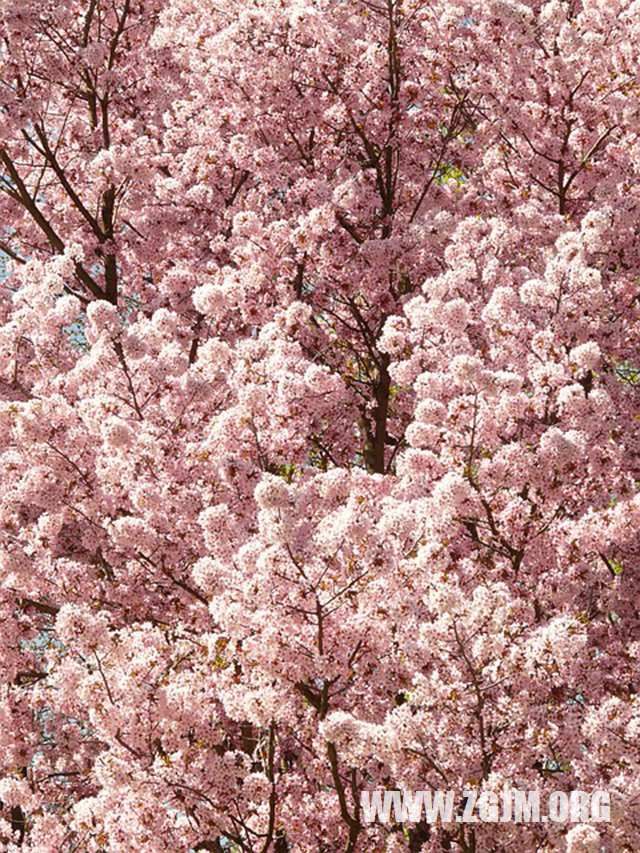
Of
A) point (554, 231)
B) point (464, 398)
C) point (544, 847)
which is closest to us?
point (544, 847)

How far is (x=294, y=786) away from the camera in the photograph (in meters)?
9.67

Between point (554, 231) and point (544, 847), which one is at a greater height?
point (554, 231)

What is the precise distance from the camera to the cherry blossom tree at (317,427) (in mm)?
7918

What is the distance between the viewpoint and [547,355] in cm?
1024

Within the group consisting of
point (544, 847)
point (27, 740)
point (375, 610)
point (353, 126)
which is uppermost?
point (353, 126)

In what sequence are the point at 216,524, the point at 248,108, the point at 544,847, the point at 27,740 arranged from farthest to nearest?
the point at 248,108
the point at 27,740
the point at 216,524
the point at 544,847

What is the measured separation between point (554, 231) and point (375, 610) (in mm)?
6337

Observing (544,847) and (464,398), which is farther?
(464,398)

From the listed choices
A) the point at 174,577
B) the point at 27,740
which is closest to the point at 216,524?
the point at 174,577

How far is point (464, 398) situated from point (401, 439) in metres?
4.38

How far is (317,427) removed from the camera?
13227 mm

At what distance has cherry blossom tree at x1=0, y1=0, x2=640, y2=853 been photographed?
792 cm

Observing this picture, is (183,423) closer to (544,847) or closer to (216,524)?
(216,524)


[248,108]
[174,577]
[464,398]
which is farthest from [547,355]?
[248,108]
